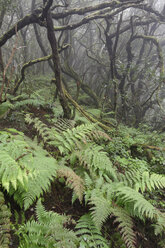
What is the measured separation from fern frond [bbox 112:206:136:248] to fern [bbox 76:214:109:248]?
24 cm

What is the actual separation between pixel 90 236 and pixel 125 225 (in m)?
0.43

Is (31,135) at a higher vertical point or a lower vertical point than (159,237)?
higher

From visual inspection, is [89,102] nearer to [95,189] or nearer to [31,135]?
[31,135]

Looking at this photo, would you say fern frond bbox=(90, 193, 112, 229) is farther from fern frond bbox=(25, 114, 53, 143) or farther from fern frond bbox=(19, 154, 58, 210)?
fern frond bbox=(25, 114, 53, 143)

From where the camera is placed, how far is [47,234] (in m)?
1.48

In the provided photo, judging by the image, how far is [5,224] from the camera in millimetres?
1415

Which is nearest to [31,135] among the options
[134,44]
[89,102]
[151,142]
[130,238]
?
[130,238]

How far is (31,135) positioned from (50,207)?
2019 millimetres

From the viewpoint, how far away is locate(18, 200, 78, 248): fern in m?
1.40

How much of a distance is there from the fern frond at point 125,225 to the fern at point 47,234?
555mm

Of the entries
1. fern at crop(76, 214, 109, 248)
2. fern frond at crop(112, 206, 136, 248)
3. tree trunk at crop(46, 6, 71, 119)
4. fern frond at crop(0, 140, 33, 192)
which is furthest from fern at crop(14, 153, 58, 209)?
tree trunk at crop(46, 6, 71, 119)

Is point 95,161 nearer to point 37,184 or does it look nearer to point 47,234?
point 37,184

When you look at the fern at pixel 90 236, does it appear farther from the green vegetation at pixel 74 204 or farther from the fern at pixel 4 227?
the fern at pixel 4 227

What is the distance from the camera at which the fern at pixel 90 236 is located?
5.25 ft
